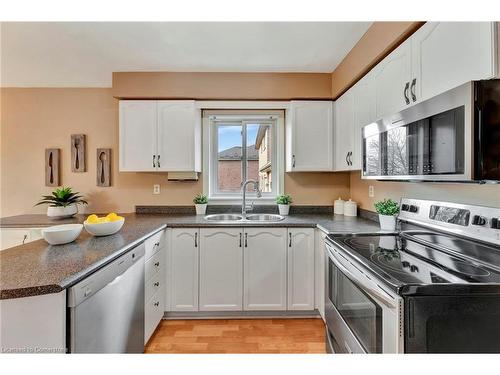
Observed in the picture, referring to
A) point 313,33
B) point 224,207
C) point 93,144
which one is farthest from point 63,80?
point 313,33

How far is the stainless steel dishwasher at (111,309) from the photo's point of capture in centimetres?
100

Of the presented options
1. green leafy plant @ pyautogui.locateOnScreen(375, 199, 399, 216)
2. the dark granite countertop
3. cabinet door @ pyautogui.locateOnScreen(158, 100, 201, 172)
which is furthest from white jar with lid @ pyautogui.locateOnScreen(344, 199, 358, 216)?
cabinet door @ pyautogui.locateOnScreen(158, 100, 201, 172)

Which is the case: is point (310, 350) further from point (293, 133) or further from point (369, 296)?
point (293, 133)

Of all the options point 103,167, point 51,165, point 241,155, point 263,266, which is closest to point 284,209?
point 263,266

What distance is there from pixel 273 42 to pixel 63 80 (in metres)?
2.32

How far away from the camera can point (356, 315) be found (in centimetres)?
120

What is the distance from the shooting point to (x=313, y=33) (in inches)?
74.5

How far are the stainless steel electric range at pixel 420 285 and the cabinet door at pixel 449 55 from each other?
0.61 m

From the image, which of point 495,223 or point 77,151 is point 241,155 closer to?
point 77,151

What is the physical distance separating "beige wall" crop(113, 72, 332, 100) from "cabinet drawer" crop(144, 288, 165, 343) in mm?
1878

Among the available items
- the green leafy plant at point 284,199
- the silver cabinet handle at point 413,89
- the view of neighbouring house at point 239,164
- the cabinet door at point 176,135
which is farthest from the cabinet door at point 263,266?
the silver cabinet handle at point 413,89

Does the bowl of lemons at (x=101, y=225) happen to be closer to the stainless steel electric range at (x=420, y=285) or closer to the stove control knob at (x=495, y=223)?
the stainless steel electric range at (x=420, y=285)

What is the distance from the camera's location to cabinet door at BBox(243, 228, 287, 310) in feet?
7.20

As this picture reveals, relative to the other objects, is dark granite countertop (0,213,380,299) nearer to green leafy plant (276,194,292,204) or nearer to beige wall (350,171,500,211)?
beige wall (350,171,500,211)
